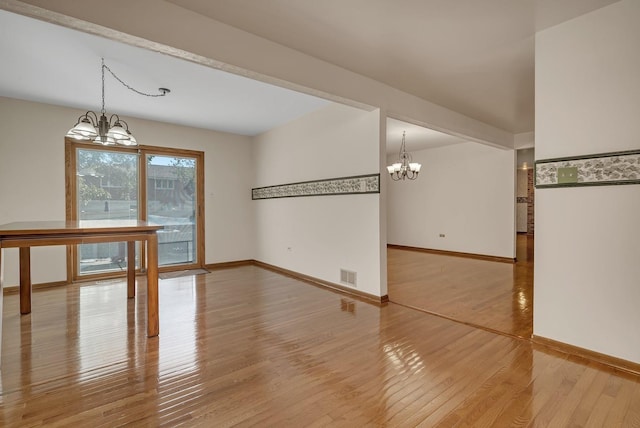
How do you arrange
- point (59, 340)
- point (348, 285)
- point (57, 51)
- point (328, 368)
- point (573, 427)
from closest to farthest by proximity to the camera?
point (573, 427)
point (328, 368)
point (59, 340)
point (57, 51)
point (348, 285)

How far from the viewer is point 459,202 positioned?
6.86 meters

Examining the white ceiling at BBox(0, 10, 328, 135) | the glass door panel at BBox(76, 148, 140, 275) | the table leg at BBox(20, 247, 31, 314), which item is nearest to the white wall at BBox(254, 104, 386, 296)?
the white ceiling at BBox(0, 10, 328, 135)

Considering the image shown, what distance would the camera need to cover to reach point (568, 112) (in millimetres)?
2342

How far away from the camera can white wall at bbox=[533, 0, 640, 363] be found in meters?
2.07

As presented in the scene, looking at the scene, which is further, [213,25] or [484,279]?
[484,279]

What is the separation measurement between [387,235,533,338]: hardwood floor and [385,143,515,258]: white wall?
625 mm

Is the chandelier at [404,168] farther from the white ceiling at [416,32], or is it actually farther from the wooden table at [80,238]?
the wooden table at [80,238]

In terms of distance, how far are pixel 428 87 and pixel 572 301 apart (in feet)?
8.80

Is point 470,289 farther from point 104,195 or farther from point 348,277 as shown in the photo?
point 104,195

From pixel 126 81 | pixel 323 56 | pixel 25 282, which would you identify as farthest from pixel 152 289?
pixel 323 56

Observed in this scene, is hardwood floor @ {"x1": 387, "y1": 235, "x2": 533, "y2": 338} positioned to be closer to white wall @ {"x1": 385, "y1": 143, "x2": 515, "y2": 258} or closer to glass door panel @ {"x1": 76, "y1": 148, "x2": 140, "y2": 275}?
white wall @ {"x1": 385, "y1": 143, "x2": 515, "y2": 258}

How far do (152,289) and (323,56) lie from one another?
270cm

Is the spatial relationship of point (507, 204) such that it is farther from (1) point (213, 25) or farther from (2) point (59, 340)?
(2) point (59, 340)

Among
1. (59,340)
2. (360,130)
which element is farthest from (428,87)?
(59,340)
